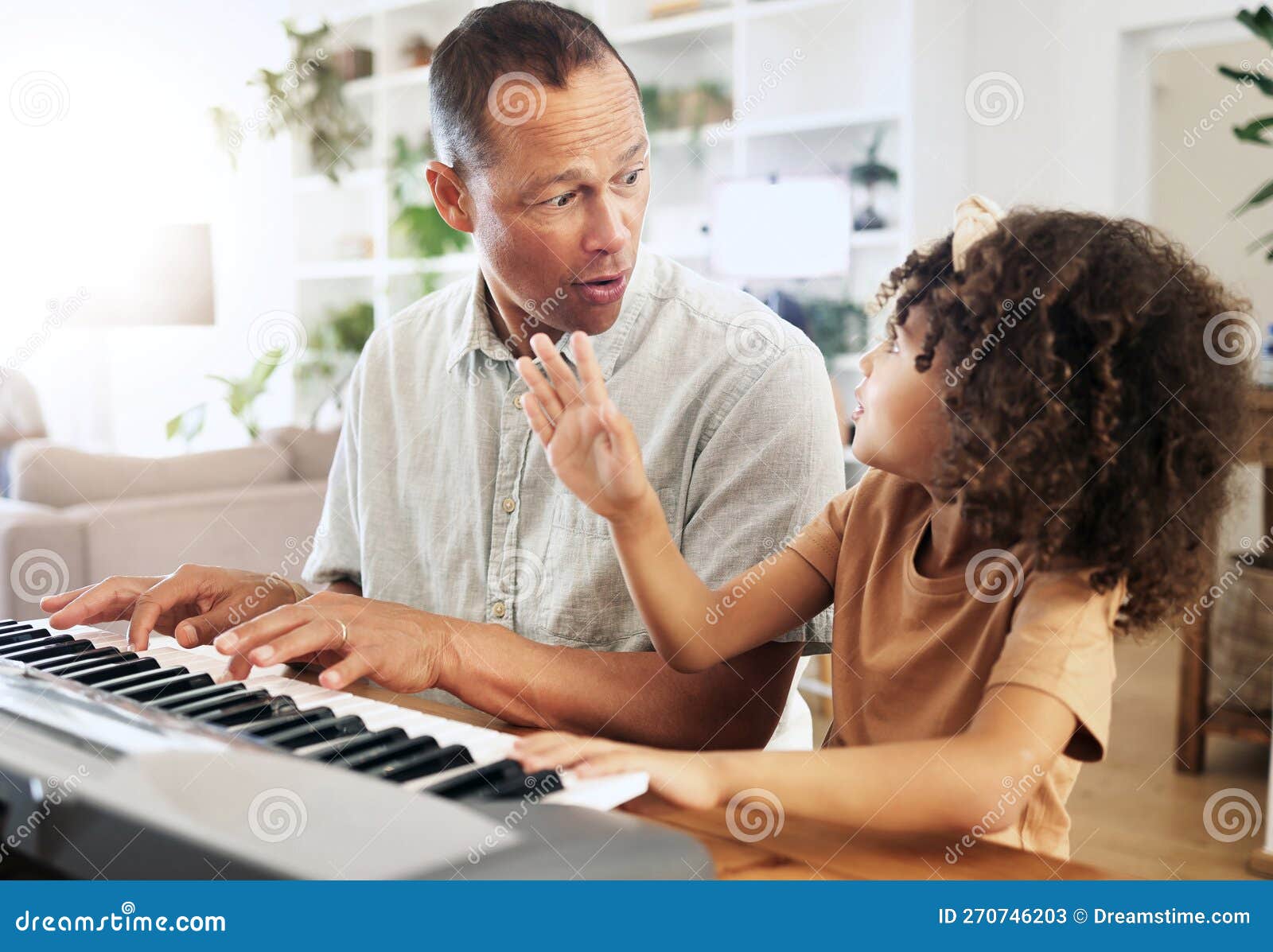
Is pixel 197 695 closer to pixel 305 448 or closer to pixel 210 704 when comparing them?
pixel 210 704

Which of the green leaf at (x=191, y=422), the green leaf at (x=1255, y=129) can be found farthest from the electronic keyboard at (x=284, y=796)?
the green leaf at (x=191, y=422)

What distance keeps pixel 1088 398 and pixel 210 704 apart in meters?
0.71

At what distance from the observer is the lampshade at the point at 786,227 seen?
367 centimetres

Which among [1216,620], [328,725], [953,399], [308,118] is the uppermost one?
[308,118]

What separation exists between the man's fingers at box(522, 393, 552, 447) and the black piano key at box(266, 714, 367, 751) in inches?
11.2

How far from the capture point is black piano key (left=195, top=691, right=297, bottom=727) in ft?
2.71

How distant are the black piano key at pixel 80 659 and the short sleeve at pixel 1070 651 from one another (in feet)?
2.31

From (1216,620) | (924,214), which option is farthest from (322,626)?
(924,214)

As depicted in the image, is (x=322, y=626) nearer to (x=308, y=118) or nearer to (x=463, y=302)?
(x=463, y=302)

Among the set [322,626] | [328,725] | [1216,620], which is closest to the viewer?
[328,725]

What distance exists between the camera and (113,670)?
0.95 m

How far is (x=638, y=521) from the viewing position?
3.39 ft

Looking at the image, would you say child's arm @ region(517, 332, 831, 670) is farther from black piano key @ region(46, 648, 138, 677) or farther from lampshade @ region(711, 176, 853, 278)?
lampshade @ region(711, 176, 853, 278)

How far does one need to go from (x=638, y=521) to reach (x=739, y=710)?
306 millimetres
